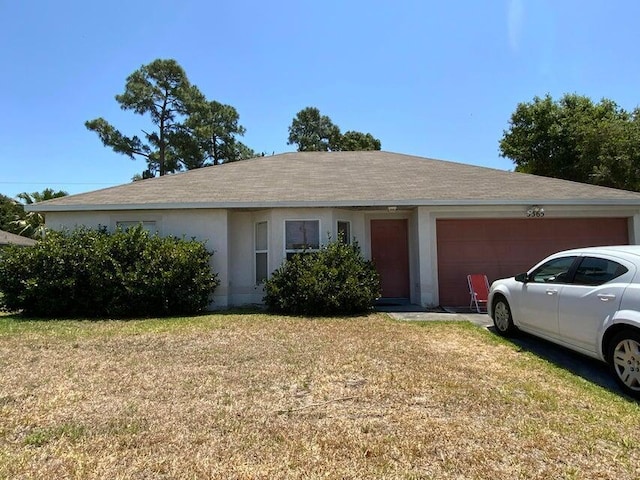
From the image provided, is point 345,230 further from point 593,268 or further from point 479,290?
point 593,268

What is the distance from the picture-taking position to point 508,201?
33.3 feet

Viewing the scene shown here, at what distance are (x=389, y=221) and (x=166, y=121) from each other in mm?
25878

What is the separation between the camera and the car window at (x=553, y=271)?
5723 mm

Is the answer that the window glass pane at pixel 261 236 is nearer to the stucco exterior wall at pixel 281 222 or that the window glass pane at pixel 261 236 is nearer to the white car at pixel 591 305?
the stucco exterior wall at pixel 281 222

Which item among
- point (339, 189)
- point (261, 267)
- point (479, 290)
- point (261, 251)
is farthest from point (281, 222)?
point (479, 290)

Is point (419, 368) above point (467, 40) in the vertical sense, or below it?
below

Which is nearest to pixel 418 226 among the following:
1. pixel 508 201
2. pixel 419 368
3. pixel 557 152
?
pixel 508 201

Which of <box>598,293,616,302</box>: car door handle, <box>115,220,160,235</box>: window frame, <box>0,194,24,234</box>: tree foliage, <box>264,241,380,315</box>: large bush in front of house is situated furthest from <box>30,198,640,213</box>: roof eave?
<box>0,194,24,234</box>: tree foliage

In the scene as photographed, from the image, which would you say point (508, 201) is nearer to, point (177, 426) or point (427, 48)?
point (427, 48)

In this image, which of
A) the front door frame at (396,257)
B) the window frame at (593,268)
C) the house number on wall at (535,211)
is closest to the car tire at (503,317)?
the window frame at (593,268)

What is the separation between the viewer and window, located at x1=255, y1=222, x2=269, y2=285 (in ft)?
36.8

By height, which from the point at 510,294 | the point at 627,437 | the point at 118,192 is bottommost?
the point at 627,437

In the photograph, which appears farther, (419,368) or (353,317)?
(353,317)

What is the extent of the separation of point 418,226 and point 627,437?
749 cm
